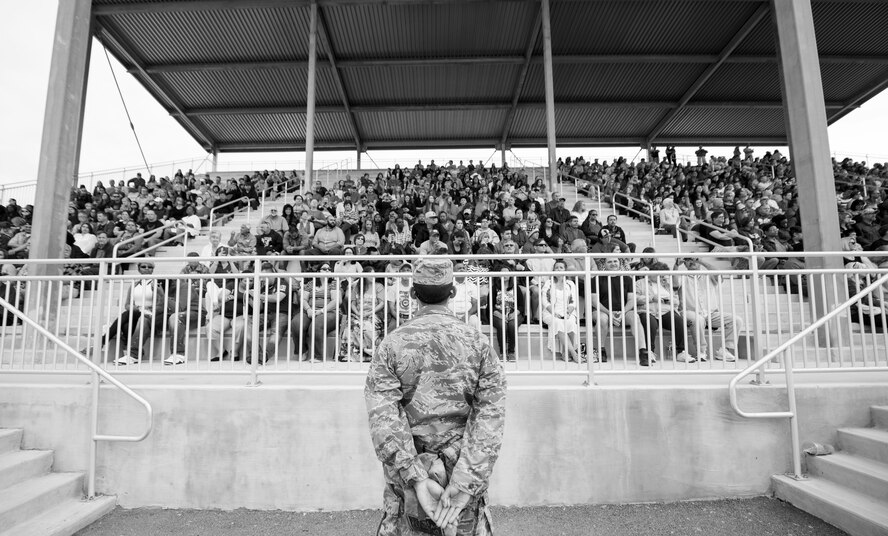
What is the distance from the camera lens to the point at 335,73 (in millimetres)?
19391

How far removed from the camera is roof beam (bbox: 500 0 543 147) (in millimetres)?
16812

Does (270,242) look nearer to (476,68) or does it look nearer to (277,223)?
(277,223)

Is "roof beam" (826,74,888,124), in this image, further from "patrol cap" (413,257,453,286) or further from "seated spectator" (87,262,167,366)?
"seated spectator" (87,262,167,366)

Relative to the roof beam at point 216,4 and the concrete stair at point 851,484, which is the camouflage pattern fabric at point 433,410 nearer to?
the concrete stair at point 851,484

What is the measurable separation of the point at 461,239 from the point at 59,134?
732cm

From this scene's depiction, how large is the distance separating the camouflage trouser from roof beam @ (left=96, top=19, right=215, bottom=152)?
67.8 ft

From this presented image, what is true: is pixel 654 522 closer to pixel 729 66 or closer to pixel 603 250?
pixel 603 250

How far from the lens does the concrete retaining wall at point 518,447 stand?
4.26m

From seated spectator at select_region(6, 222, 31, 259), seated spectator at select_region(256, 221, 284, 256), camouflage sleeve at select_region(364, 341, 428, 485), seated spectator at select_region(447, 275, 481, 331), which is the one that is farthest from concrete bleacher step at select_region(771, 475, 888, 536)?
seated spectator at select_region(6, 222, 31, 259)

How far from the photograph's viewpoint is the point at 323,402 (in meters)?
4.36

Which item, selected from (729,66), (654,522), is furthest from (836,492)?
(729,66)

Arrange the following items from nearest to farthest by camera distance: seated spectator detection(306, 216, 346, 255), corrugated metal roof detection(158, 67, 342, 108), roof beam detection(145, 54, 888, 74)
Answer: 1. seated spectator detection(306, 216, 346, 255)
2. roof beam detection(145, 54, 888, 74)
3. corrugated metal roof detection(158, 67, 342, 108)

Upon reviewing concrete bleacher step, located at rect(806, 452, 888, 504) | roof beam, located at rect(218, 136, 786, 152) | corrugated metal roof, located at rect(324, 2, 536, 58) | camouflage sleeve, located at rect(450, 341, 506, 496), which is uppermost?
corrugated metal roof, located at rect(324, 2, 536, 58)

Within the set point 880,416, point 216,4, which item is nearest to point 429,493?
point 880,416
